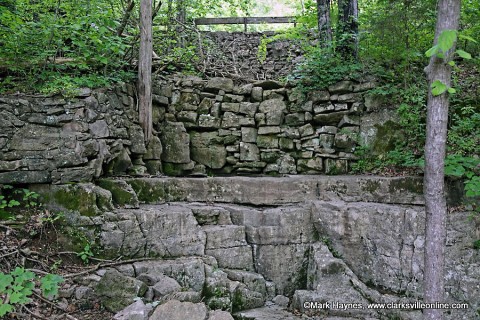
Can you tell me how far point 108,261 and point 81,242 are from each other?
46 cm

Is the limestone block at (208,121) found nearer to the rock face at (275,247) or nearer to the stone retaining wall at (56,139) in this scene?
the rock face at (275,247)

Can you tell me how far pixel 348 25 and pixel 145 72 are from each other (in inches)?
175

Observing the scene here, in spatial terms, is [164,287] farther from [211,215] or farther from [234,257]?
[211,215]

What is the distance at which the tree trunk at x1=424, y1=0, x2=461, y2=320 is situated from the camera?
397 centimetres

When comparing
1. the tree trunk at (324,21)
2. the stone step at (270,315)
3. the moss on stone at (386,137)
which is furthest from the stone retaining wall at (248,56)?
the stone step at (270,315)

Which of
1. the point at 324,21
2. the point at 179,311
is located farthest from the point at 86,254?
the point at 324,21

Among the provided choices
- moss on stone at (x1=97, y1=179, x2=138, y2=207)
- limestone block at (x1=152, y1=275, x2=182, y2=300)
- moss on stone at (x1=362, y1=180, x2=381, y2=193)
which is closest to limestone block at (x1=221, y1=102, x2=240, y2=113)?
moss on stone at (x1=97, y1=179, x2=138, y2=207)

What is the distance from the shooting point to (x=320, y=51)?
7594 millimetres

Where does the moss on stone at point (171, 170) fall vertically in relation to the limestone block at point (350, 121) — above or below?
below

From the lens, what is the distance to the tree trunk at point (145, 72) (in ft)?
22.0

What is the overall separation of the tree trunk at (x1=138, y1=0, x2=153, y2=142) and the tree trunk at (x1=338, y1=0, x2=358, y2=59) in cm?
395

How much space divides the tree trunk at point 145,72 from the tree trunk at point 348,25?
155 inches

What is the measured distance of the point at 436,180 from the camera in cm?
407

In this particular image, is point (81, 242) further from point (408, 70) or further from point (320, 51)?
point (408, 70)
